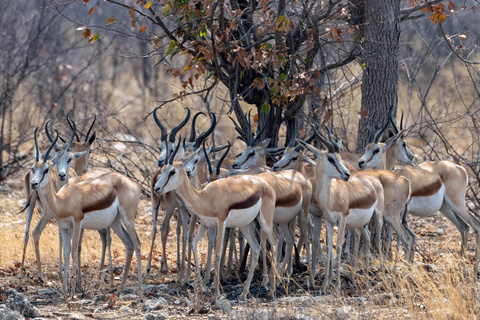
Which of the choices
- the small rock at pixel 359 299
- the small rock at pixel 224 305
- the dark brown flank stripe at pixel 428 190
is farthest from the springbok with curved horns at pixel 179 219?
the dark brown flank stripe at pixel 428 190

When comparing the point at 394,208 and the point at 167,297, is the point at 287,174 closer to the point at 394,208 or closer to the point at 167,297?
the point at 394,208

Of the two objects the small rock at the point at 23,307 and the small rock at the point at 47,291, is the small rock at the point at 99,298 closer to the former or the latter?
the small rock at the point at 47,291

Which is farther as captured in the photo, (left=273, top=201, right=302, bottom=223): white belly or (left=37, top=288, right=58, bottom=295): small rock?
(left=273, top=201, right=302, bottom=223): white belly

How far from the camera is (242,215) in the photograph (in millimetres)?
7082

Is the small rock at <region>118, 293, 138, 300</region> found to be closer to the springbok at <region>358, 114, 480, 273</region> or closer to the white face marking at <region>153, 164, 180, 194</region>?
the white face marking at <region>153, 164, 180, 194</region>

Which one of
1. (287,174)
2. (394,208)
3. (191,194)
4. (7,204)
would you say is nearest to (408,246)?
(394,208)

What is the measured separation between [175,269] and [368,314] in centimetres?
362

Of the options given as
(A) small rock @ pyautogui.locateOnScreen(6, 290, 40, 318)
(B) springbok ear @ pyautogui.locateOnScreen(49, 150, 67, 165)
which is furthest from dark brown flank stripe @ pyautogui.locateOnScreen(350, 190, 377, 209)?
(A) small rock @ pyautogui.locateOnScreen(6, 290, 40, 318)

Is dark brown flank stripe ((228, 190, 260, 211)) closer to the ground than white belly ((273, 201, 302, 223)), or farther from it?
farther from it

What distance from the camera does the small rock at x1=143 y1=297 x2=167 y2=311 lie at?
676 centimetres

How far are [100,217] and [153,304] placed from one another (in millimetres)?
1192

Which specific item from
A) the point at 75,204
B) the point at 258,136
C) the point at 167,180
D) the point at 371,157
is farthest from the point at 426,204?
the point at 75,204

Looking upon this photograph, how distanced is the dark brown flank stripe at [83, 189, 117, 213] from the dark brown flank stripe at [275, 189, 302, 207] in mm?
1808

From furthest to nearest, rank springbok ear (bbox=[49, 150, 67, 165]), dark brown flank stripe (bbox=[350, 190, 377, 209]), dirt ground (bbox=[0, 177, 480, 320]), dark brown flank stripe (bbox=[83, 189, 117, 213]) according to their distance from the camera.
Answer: springbok ear (bbox=[49, 150, 67, 165]) → dark brown flank stripe (bbox=[350, 190, 377, 209]) → dark brown flank stripe (bbox=[83, 189, 117, 213]) → dirt ground (bbox=[0, 177, 480, 320])
